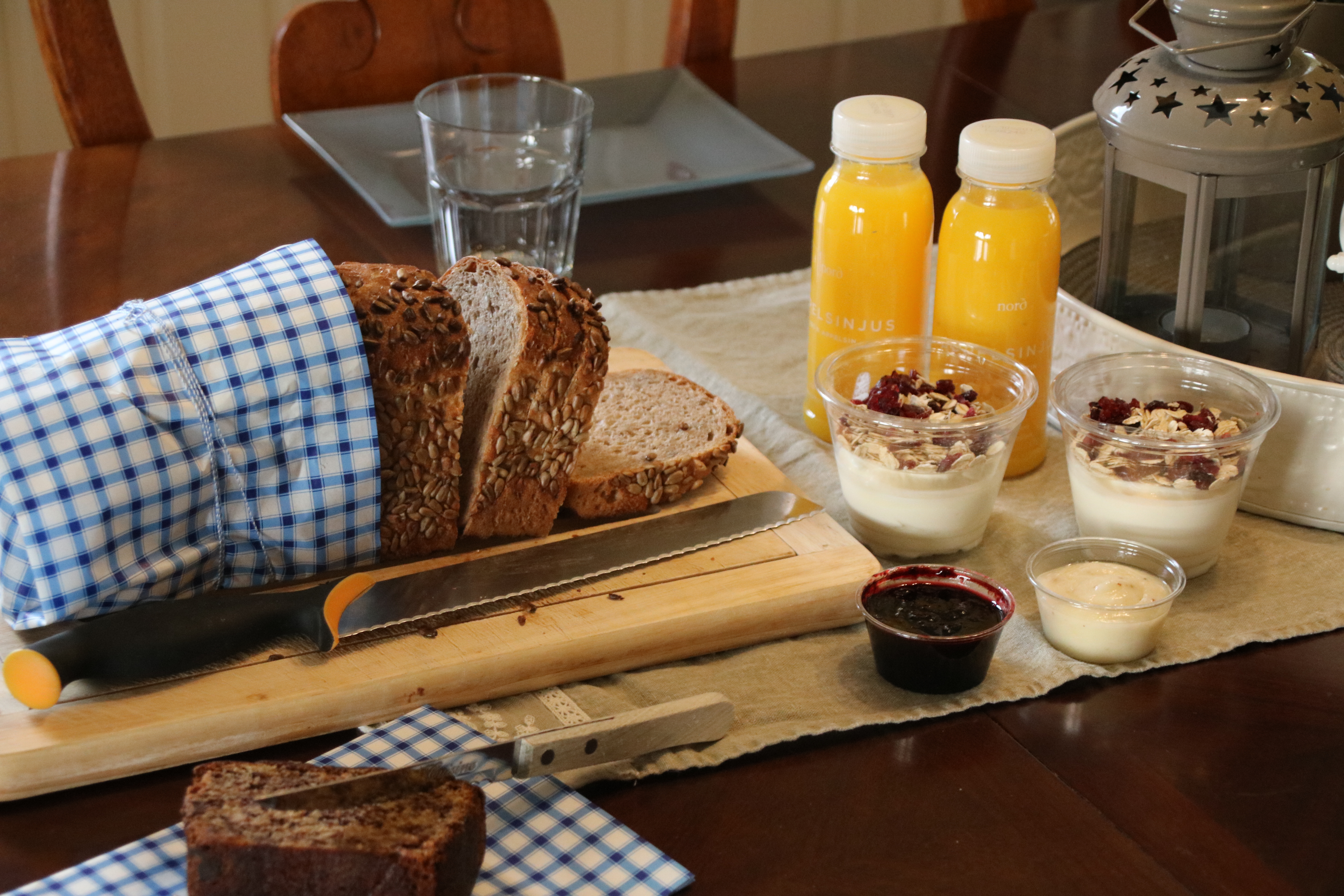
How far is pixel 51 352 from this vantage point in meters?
1.16

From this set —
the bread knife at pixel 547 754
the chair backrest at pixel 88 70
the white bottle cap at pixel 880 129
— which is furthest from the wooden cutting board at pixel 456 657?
the chair backrest at pixel 88 70

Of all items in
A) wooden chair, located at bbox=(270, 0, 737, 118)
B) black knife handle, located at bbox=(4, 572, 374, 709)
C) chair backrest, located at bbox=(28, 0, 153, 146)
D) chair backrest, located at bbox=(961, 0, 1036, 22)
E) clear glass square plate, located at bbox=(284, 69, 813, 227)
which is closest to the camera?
black knife handle, located at bbox=(4, 572, 374, 709)

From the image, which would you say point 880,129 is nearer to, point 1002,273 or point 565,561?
point 1002,273

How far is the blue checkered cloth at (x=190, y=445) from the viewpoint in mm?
1122

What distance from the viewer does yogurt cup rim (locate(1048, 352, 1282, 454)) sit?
125cm

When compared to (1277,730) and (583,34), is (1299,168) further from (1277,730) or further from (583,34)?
(583,34)

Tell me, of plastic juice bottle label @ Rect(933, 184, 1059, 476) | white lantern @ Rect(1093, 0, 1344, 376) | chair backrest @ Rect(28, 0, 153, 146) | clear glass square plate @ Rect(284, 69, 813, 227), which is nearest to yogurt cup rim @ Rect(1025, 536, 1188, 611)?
plastic juice bottle label @ Rect(933, 184, 1059, 476)

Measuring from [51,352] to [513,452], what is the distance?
1.38 ft

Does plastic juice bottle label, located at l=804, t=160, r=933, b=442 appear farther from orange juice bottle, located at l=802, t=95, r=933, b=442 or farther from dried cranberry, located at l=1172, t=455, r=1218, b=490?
dried cranberry, located at l=1172, t=455, r=1218, b=490

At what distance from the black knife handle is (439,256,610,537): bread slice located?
19cm

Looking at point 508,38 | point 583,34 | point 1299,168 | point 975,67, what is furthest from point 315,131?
point 583,34

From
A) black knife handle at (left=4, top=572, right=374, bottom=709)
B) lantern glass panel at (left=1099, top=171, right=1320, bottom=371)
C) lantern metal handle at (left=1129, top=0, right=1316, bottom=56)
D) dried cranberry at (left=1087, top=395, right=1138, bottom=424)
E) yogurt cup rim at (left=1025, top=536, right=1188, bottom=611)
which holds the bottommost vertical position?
yogurt cup rim at (left=1025, top=536, right=1188, bottom=611)

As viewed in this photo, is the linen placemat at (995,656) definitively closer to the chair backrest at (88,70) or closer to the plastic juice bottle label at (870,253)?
the plastic juice bottle label at (870,253)

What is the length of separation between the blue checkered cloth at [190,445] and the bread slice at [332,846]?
1.00 ft
